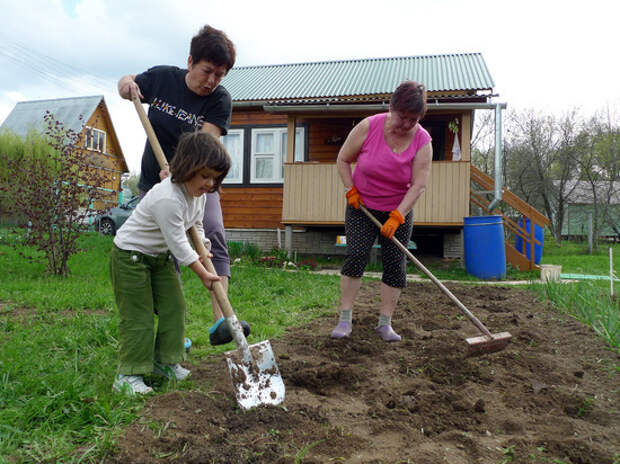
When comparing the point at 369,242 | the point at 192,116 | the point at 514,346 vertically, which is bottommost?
the point at 514,346

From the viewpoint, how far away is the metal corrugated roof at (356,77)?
10648 mm

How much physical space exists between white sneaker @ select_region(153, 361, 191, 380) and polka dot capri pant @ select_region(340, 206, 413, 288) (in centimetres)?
138

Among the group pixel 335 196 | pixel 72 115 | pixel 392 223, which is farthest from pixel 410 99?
pixel 72 115

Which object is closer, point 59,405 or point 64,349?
point 59,405

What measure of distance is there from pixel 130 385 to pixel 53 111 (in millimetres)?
29954

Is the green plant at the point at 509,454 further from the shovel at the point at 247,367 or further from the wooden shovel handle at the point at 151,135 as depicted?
the wooden shovel handle at the point at 151,135

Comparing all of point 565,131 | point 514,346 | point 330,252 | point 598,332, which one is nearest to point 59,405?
point 514,346

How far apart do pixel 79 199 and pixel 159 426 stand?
16.3 feet

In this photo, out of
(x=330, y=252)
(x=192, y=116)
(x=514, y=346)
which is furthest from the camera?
(x=330, y=252)

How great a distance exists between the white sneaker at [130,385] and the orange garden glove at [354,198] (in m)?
1.83

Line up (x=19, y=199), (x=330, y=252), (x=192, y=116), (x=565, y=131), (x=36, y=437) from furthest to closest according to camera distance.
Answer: (x=565, y=131), (x=330, y=252), (x=19, y=199), (x=192, y=116), (x=36, y=437)

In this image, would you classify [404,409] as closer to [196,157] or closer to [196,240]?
[196,240]

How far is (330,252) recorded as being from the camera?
1048 cm

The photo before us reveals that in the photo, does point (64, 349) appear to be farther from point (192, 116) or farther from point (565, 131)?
point (565, 131)
